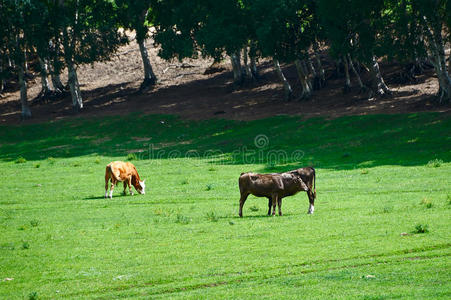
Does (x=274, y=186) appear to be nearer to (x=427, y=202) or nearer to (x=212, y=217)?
(x=212, y=217)

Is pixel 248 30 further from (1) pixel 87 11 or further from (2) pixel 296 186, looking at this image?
(2) pixel 296 186

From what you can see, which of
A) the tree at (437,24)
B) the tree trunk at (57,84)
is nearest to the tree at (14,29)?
the tree trunk at (57,84)

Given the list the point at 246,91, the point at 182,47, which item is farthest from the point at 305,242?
the point at 246,91

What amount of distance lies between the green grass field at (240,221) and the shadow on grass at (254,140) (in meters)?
0.22

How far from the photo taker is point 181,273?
57.7ft

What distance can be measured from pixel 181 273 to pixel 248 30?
1804 inches

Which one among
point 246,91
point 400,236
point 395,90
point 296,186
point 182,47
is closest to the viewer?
point 400,236

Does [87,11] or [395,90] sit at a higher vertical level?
[87,11]

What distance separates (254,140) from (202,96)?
69.9ft

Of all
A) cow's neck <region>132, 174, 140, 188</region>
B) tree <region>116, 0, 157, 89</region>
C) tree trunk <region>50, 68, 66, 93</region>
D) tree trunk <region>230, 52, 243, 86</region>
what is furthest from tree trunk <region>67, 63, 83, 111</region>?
cow's neck <region>132, 174, 140, 188</region>

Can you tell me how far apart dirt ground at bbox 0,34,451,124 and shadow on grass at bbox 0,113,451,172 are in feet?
8.57

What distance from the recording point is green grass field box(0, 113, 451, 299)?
16.4 meters

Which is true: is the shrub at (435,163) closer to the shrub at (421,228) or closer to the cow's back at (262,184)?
the cow's back at (262,184)

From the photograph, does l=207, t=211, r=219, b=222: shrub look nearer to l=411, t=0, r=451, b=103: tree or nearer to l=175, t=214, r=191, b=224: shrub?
l=175, t=214, r=191, b=224: shrub
